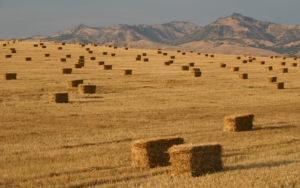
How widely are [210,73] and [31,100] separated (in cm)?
1951

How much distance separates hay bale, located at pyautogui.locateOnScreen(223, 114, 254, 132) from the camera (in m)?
19.9

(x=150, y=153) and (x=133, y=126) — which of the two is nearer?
(x=150, y=153)

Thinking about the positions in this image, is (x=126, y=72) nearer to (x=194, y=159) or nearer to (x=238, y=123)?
(x=238, y=123)

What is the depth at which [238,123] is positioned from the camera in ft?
65.5

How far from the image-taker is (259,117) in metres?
23.8

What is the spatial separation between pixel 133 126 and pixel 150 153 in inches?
283

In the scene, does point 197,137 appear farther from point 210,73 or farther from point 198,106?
point 210,73

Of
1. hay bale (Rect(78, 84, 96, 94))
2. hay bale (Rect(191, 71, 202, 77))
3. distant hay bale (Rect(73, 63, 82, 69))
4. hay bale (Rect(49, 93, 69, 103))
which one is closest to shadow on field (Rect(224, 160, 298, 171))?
hay bale (Rect(49, 93, 69, 103))

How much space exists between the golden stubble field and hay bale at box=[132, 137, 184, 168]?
282 mm

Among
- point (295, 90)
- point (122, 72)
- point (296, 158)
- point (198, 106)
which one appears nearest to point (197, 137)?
point (296, 158)

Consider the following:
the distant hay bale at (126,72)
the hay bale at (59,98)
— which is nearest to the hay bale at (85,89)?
the hay bale at (59,98)

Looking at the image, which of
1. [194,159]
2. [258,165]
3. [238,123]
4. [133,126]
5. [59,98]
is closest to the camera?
[194,159]

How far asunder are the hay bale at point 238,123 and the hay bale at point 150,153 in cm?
634

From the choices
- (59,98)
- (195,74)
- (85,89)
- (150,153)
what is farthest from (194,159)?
(195,74)
